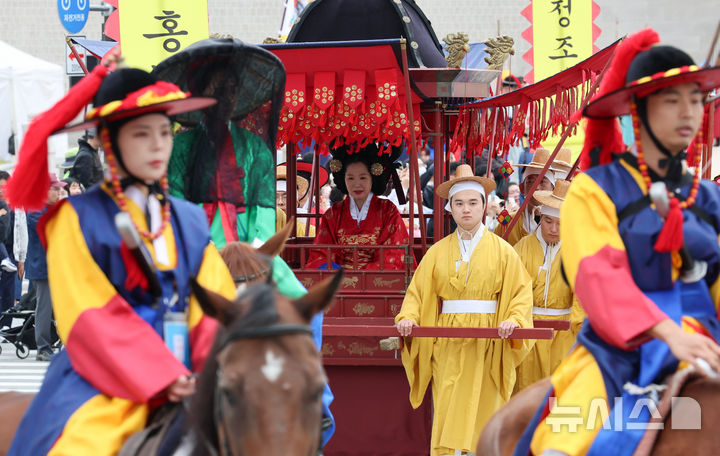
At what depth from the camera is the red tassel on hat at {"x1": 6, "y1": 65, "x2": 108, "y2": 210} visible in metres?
2.89

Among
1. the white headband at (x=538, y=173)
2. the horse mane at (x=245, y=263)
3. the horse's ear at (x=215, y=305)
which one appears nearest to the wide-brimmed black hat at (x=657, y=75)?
the horse mane at (x=245, y=263)

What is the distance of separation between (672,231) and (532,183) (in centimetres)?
497

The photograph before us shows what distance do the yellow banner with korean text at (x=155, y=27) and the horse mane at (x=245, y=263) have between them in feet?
15.3

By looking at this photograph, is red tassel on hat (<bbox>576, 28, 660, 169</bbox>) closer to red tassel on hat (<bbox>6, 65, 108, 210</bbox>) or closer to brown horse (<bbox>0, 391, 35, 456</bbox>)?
red tassel on hat (<bbox>6, 65, 108, 210</bbox>)

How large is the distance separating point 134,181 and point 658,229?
Result: 5.69 feet

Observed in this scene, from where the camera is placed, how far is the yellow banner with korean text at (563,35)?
1006 centimetres

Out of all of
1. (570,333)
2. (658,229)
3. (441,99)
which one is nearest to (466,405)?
(570,333)

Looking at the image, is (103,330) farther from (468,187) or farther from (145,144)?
(468,187)

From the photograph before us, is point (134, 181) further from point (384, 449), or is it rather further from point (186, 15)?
point (186, 15)

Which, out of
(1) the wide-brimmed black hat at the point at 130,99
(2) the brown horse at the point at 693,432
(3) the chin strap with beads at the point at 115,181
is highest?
(1) the wide-brimmed black hat at the point at 130,99

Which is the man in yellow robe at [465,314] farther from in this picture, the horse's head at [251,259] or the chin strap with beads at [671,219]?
the chin strap with beads at [671,219]

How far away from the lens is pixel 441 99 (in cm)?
710

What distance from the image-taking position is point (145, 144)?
301 centimetres

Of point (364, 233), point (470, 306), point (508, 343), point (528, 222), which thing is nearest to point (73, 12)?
point (364, 233)
